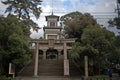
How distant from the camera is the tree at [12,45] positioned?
28.4m

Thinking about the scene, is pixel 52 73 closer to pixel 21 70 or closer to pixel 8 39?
pixel 21 70

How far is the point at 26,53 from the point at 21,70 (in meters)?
4.90

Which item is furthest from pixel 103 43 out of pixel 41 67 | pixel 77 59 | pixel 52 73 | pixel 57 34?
pixel 57 34

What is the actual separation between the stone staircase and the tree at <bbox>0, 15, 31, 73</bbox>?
12.9 ft

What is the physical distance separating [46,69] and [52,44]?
4.37m

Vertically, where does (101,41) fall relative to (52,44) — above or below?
below

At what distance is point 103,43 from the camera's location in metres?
28.1

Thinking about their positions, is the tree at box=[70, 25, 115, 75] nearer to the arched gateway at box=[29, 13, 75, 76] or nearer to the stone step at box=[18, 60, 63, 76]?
the arched gateway at box=[29, 13, 75, 76]

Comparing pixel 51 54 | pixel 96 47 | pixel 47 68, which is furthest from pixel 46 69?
pixel 51 54

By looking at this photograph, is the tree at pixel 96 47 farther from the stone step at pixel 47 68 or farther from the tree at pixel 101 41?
the stone step at pixel 47 68

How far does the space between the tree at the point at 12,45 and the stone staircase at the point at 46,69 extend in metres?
3.92

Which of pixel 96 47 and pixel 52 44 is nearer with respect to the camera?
pixel 96 47

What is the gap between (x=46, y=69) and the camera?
114 ft

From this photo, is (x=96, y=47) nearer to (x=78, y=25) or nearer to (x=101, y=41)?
(x=101, y=41)
